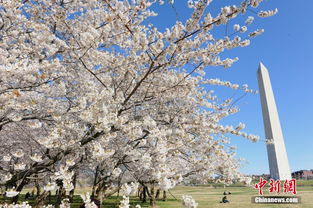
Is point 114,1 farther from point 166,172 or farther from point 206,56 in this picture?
point 166,172

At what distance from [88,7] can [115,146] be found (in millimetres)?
3700

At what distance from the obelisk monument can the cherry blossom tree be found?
49.0 feet

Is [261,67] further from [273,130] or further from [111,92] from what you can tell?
[111,92]

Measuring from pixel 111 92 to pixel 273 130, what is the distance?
61.1ft

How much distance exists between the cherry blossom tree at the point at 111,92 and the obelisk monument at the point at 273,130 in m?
14.9

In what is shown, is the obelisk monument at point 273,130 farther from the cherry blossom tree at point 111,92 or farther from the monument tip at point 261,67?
the cherry blossom tree at point 111,92

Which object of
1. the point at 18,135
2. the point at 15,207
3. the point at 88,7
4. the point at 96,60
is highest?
the point at 88,7

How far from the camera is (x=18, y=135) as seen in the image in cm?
667

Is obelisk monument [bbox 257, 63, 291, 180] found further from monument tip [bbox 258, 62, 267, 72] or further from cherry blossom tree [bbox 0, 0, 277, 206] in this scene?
cherry blossom tree [bbox 0, 0, 277, 206]

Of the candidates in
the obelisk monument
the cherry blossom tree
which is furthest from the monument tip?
the cherry blossom tree

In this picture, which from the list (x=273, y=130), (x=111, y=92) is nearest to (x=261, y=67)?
(x=273, y=130)

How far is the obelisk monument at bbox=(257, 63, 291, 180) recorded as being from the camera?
61.4ft

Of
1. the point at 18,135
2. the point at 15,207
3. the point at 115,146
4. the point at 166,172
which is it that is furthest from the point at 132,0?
the point at 18,135

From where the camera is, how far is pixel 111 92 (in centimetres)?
325
